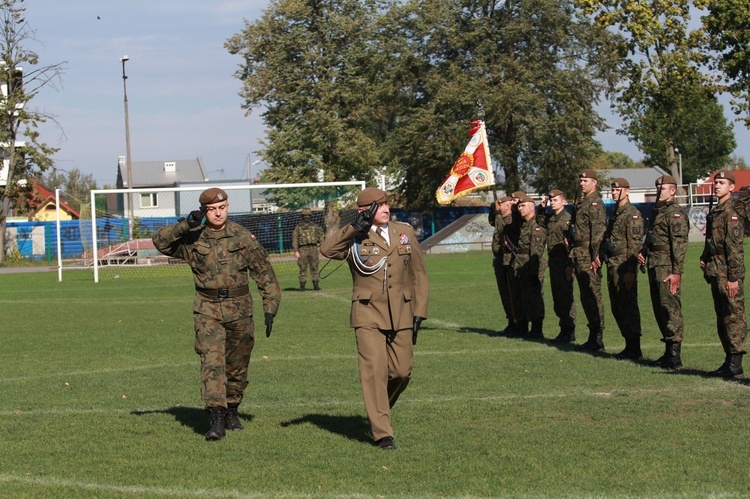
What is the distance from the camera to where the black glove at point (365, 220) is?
778cm

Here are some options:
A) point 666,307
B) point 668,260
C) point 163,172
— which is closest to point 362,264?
point 668,260

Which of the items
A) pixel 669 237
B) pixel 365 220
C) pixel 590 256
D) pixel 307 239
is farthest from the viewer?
pixel 307 239

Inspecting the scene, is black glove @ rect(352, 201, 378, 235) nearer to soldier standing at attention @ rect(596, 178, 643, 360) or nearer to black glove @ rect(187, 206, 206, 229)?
black glove @ rect(187, 206, 206, 229)

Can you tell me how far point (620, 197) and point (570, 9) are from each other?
4284 cm

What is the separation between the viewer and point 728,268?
10.5 m

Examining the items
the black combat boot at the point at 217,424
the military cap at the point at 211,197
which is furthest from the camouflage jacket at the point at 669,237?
the black combat boot at the point at 217,424

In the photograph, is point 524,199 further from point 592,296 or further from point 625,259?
point 625,259

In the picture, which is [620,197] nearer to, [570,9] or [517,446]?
[517,446]

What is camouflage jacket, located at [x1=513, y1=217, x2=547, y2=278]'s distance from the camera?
1487 cm

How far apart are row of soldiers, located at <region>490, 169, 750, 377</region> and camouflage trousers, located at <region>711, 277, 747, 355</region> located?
0.01 meters

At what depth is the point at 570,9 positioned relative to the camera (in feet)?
173

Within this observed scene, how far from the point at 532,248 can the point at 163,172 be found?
Answer: 301 ft

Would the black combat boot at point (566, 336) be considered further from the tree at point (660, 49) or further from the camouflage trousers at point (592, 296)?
the tree at point (660, 49)

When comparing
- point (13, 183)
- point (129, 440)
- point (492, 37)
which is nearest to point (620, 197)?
point (129, 440)
